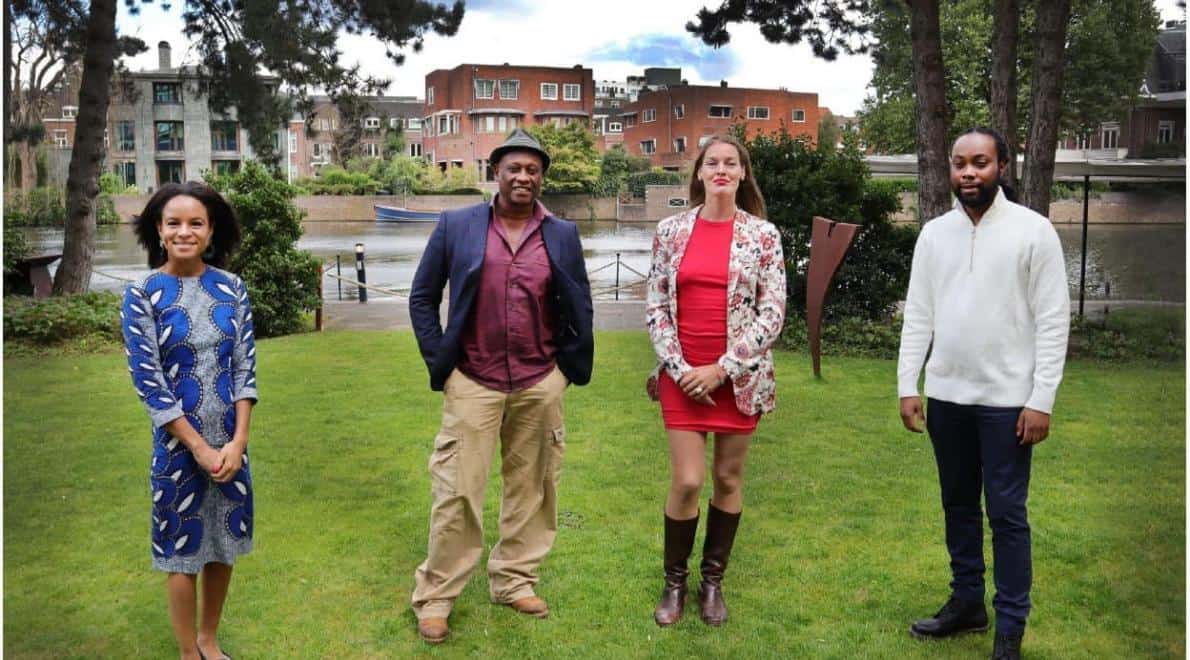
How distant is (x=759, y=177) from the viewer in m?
10.3

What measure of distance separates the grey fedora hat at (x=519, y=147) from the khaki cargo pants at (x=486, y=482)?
2.15 feet

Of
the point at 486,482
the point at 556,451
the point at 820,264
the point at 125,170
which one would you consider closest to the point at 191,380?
the point at 486,482

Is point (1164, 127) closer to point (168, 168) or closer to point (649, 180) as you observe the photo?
point (649, 180)

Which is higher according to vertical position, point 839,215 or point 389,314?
point 839,215

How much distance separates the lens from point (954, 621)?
3383mm

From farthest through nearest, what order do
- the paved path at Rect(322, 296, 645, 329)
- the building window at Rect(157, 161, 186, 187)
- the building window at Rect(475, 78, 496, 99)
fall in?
A: the building window at Rect(475, 78, 496, 99)
the building window at Rect(157, 161, 186, 187)
the paved path at Rect(322, 296, 645, 329)

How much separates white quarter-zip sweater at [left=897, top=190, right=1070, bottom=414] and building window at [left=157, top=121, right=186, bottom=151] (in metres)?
37.4

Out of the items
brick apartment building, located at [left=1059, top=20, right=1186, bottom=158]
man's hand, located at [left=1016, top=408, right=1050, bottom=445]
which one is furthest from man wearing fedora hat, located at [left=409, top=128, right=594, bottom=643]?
brick apartment building, located at [left=1059, top=20, right=1186, bottom=158]

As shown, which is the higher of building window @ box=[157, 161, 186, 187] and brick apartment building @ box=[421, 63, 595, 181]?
brick apartment building @ box=[421, 63, 595, 181]

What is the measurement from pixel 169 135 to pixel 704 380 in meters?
37.4

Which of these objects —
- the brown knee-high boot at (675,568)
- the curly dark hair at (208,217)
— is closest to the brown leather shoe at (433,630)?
the brown knee-high boot at (675,568)

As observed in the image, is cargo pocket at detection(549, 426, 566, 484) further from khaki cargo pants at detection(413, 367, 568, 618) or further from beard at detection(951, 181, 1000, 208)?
beard at detection(951, 181, 1000, 208)

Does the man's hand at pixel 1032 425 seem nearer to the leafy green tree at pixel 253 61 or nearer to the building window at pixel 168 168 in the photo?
the leafy green tree at pixel 253 61

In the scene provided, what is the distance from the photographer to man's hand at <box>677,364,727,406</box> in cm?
322
